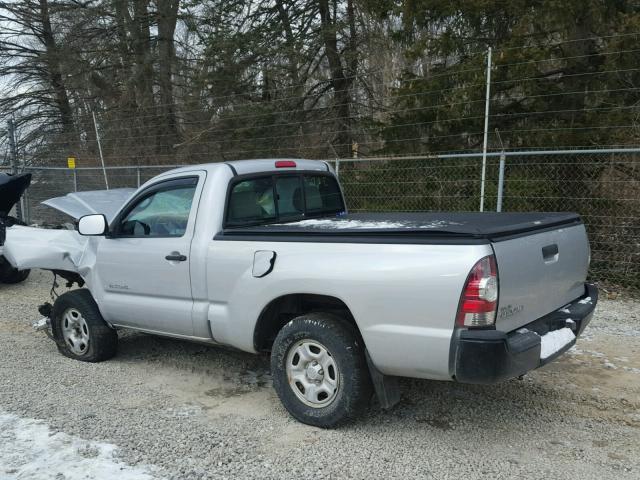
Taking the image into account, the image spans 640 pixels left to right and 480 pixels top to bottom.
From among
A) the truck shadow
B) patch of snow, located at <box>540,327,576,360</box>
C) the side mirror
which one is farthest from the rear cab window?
patch of snow, located at <box>540,327,576,360</box>

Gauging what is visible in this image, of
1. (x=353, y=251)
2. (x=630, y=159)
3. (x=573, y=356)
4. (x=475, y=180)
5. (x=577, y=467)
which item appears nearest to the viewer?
(x=577, y=467)

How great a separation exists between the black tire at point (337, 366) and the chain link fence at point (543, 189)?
481cm

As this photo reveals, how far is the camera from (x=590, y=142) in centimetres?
844

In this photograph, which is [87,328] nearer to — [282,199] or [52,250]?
[52,250]

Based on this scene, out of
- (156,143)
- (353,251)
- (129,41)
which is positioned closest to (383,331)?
(353,251)

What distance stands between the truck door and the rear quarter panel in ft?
2.17

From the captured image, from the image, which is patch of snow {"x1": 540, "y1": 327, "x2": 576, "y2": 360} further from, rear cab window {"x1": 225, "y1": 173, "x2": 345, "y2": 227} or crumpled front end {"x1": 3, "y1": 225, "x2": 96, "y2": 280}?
crumpled front end {"x1": 3, "y1": 225, "x2": 96, "y2": 280}

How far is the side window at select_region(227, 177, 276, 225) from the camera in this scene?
4.59m

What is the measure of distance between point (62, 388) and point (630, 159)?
7.60 m

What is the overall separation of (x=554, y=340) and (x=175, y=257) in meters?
2.84

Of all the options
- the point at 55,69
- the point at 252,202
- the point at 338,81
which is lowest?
the point at 252,202

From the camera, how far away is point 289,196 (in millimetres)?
5105

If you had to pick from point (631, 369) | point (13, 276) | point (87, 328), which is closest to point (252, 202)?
point (87, 328)

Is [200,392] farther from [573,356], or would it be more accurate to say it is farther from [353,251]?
[573,356]
